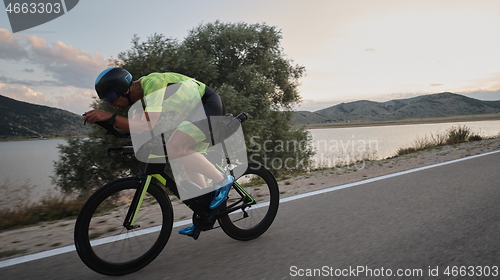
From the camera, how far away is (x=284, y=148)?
73.7 ft

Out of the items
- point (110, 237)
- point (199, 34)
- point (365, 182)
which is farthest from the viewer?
point (199, 34)

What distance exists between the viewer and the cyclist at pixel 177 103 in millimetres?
2340

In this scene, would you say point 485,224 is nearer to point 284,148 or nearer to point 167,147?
point 167,147

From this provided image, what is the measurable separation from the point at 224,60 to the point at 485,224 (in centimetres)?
1863

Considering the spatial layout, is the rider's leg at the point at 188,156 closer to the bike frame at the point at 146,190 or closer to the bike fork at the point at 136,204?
the bike frame at the point at 146,190

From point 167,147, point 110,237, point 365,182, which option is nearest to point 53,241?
point 110,237

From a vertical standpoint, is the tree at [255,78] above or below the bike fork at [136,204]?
above

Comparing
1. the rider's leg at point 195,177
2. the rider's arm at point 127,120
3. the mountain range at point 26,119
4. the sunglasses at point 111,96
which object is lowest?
the rider's leg at point 195,177

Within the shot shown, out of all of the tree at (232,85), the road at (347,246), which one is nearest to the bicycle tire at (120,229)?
the road at (347,246)

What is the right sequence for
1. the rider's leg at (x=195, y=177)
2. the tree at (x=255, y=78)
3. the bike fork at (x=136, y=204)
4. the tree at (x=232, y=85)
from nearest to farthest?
the bike fork at (x=136, y=204)
the rider's leg at (x=195, y=177)
the tree at (x=232, y=85)
the tree at (x=255, y=78)

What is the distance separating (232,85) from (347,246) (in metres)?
16.5

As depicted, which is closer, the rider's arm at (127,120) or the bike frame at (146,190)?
the rider's arm at (127,120)

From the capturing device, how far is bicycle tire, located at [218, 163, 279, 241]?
3.09 m

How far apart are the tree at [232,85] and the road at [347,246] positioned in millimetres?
8927
